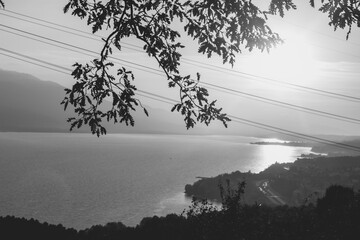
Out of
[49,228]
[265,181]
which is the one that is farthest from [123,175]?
[49,228]

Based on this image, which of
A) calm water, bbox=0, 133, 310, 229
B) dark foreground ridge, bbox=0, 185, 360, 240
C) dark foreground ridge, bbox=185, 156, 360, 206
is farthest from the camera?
dark foreground ridge, bbox=185, 156, 360, 206

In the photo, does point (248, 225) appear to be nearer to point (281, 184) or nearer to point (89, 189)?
point (89, 189)

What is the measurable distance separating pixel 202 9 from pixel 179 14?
1.37ft

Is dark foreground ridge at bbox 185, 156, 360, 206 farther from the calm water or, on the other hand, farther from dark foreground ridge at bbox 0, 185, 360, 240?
dark foreground ridge at bbox 0, 185, 360, 240

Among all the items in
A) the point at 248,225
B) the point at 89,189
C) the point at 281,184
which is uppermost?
the point at 248,225

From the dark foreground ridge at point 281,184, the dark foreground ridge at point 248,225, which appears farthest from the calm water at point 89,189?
the dark foreground ridge at point 248,225

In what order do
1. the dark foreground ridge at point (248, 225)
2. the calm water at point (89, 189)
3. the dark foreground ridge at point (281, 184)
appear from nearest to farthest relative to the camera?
1. the dark foreground ridge at point (248, 225)
2. the calm water at point (89, 189)
3. the dark foreground ridge at point (281, 184)

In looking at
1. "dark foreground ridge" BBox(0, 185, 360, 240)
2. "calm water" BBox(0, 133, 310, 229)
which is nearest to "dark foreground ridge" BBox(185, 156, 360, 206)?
"calm water" BBox(0, 133, 310, 229)

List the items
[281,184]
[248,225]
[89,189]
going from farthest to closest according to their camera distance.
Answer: [281,184] → [89,189] → [248,225]

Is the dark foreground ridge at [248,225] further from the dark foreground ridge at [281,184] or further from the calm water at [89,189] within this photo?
the dark foreground ridge at [281,184]

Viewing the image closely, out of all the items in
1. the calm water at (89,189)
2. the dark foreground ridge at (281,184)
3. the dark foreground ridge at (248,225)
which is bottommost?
the calm water at (89,189)

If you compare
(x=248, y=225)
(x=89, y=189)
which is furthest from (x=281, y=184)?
(x=248, y=225)

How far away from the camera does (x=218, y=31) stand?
19.0 feet

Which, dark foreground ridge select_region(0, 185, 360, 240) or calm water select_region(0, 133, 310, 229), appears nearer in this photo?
dark foreground ridge select_region(0, 185, 360, 240)
